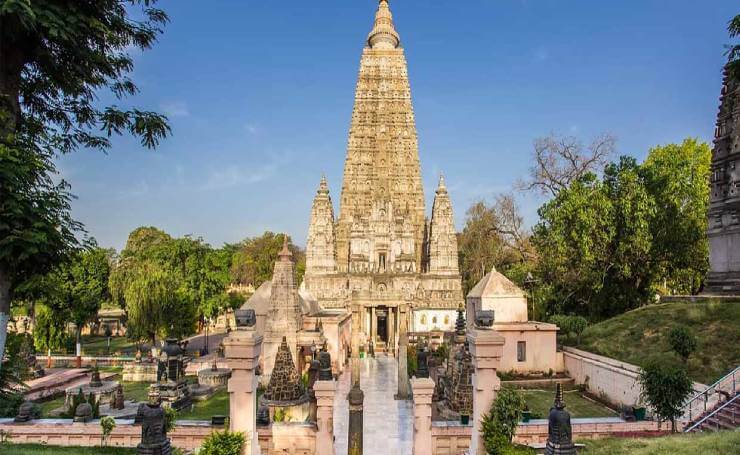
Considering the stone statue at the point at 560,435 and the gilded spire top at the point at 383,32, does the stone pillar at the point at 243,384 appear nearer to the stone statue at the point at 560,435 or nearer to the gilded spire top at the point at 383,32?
the stone statue at the point at 560,435

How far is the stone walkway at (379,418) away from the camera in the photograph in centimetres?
1343

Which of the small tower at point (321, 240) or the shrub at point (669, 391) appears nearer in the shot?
the shrub at point (669, 391)

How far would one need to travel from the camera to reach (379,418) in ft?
54.8

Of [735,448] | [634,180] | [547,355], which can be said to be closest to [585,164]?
[634,180]

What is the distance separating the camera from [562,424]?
8609mm

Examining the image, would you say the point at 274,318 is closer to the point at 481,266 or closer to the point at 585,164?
the point at 585,164

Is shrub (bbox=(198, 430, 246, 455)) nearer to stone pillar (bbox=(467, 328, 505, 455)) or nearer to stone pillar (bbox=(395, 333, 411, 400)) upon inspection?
stone pillar (bbox=(467, 328, 505, 455))

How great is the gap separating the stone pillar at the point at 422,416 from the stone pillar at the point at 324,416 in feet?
6.40

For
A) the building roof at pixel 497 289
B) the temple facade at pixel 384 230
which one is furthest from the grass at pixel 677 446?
the temple facade at pixel 384 230

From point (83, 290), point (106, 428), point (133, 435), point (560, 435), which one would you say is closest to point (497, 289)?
point (560, 435)

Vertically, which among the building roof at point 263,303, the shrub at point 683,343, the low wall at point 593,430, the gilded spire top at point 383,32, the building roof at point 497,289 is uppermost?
the gilded spire top at point 383,32

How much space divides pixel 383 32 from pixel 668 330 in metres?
43.1

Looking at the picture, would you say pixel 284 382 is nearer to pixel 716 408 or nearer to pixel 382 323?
pixel 716 408

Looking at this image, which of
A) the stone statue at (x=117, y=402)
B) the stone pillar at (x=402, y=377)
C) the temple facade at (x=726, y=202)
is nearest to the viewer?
the stone statue at (x=117, y=402)
